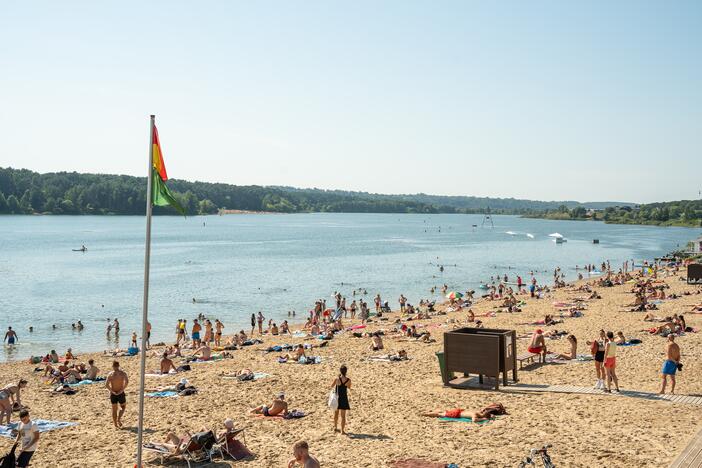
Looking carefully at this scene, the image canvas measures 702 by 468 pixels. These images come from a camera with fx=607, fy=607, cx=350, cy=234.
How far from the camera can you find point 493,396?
46.4 feet

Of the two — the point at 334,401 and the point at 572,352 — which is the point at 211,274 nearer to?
the point at 572,352

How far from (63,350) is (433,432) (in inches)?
965

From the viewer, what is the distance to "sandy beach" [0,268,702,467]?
10.3m

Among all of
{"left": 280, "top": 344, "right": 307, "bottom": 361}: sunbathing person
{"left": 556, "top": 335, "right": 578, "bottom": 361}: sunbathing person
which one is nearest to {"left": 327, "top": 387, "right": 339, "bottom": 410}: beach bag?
{"left": 280, "top": 344, "right": 307, "bottom": 361}: sunbathing person

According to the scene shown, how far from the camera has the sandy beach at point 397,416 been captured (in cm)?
1027

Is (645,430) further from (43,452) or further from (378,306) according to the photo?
(378,306)

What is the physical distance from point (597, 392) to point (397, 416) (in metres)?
4.85

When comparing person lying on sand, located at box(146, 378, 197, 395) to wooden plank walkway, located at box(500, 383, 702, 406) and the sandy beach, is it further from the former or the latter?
wooden plank walkway, located at box(500, 383, 702, 406)

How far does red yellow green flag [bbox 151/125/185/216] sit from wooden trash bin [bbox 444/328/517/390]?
340 inches

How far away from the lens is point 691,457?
356 inches

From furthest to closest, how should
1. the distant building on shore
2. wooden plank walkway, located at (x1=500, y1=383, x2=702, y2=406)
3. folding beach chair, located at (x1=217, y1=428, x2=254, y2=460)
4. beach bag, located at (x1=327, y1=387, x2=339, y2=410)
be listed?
the distant building on shore, wooden plank walkway, located at (x1=500, y1=383, x2=702, y2=406), beach bag, located at (x1=327, y1=387, x2=339, y2=410), folding beach chair, located at (x1=217, y1=428, x2=254, y2=460)

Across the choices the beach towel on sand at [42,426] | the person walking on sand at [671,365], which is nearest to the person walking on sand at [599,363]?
the person walking on sand at [671,365]

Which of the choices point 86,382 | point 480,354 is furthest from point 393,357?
point 86,382

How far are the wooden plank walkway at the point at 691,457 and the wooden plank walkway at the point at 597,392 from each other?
3.28 meters
